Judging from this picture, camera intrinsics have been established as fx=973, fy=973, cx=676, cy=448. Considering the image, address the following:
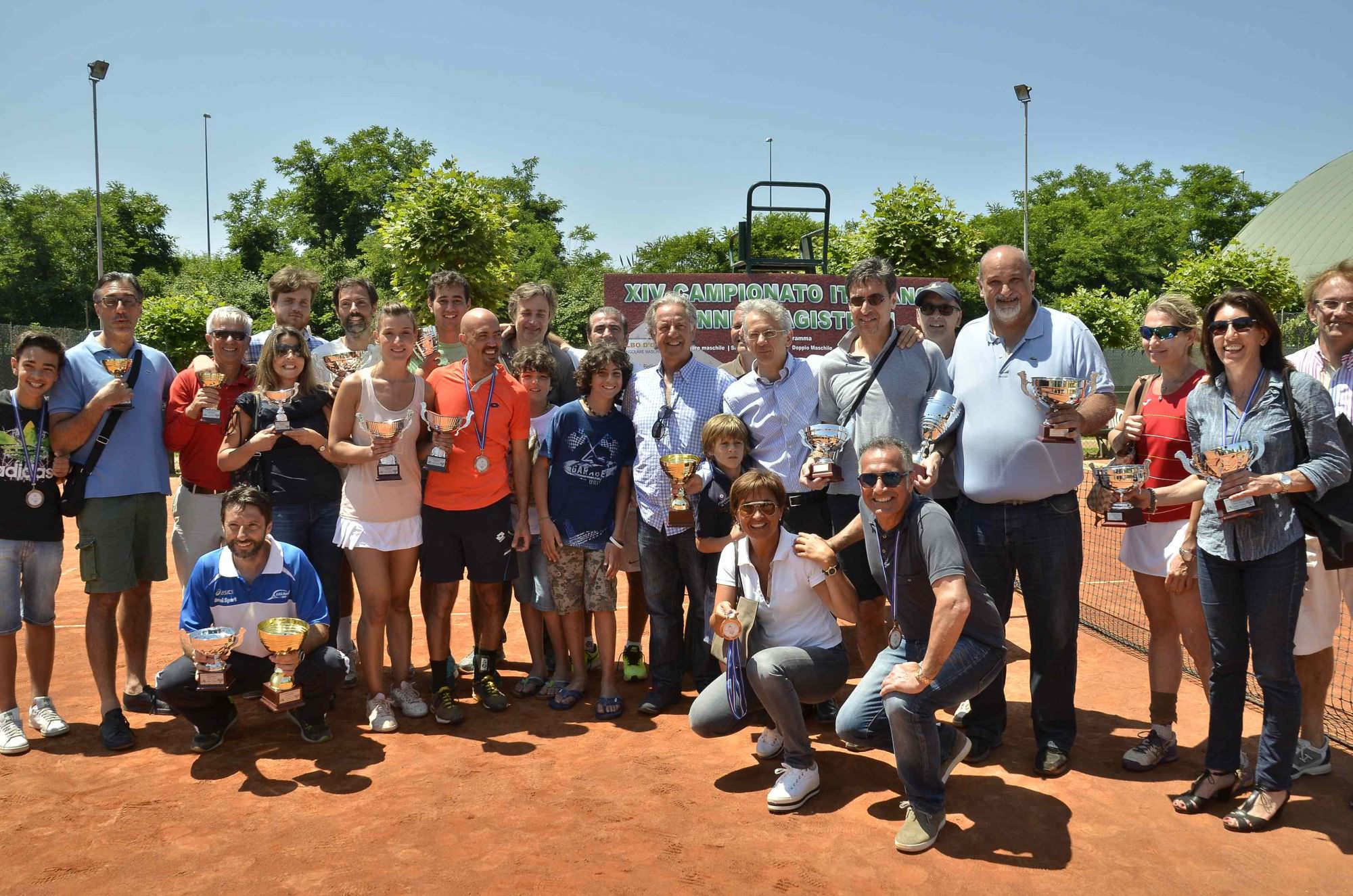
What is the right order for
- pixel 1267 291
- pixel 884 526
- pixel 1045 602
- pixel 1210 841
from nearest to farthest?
pixel 1210 841 → pixel 884 526 → pixel 1045 602 → pixel 1267 291

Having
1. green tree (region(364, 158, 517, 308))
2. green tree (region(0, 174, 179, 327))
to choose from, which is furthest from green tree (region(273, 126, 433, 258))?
green tree (region(364, 158, 517, 308))

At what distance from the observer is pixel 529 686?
5.88 m

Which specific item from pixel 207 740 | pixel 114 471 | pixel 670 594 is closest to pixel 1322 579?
pixel 670 594

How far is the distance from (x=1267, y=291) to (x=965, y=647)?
30228mm

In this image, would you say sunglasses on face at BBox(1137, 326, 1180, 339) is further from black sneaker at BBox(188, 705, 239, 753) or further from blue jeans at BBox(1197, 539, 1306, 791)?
black sneaker at BBox(188, 705, 239, 753)

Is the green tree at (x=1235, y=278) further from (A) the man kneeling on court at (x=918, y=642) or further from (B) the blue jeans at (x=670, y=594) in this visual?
(A) the man kneeling on court at (x=918, y=642)

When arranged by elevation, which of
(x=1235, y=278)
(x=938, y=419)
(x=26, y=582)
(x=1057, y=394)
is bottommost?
(x=26, y=582)

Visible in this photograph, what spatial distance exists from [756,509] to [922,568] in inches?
32.5

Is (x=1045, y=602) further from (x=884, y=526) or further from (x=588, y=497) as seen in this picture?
(x=588, y=497)

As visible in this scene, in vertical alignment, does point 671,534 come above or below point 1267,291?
below

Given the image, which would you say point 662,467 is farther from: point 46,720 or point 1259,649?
point 46,720

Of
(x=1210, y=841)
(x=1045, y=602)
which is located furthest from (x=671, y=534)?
(x=1210, y=841)

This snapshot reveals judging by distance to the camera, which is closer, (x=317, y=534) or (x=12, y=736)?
(x=12, y=736)

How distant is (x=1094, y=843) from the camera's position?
3.85 meters
